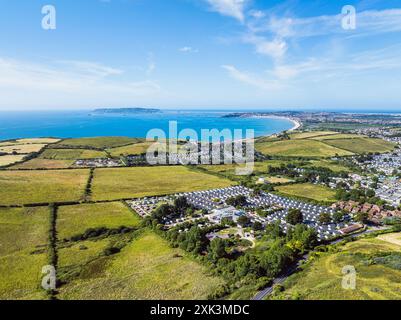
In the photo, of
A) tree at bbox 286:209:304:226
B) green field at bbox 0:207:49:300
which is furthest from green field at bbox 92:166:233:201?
tree at bbox 286:209:304:226

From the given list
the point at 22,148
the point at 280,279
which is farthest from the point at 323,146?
the point at 22,148

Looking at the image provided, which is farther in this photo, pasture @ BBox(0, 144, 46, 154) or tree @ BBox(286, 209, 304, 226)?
pasture @ BBox(0, 144, 46, 154)

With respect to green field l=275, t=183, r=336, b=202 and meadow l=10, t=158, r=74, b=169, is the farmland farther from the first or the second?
meadow l=10, t=158, r=74, b=169

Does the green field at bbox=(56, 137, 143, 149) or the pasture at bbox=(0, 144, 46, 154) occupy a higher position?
the green field at bbox=(56, 137, 143, 149)

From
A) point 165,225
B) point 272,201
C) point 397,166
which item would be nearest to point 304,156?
point 397,166

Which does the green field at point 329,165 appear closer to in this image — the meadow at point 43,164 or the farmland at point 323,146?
the farmland at point 323,146

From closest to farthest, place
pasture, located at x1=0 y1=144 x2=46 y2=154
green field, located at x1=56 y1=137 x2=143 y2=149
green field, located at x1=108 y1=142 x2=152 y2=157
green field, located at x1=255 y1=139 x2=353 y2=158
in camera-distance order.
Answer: pasture, located at x1=0 y1=144 x2=46 y2=154
green field, located at x1=108 y1=142 x2=152 y2=157
green field, located at x1=255 y1=139 x2=353 y2=158
green field, located at x1=56 y1=137 x2=143 y2=149

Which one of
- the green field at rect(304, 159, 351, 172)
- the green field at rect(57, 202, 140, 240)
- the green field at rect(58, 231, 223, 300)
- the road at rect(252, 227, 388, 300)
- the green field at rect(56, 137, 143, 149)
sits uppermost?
the green field at rect(56, 137, 143, 149)

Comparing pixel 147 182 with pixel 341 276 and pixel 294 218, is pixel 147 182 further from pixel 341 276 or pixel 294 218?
pixel 341 276
